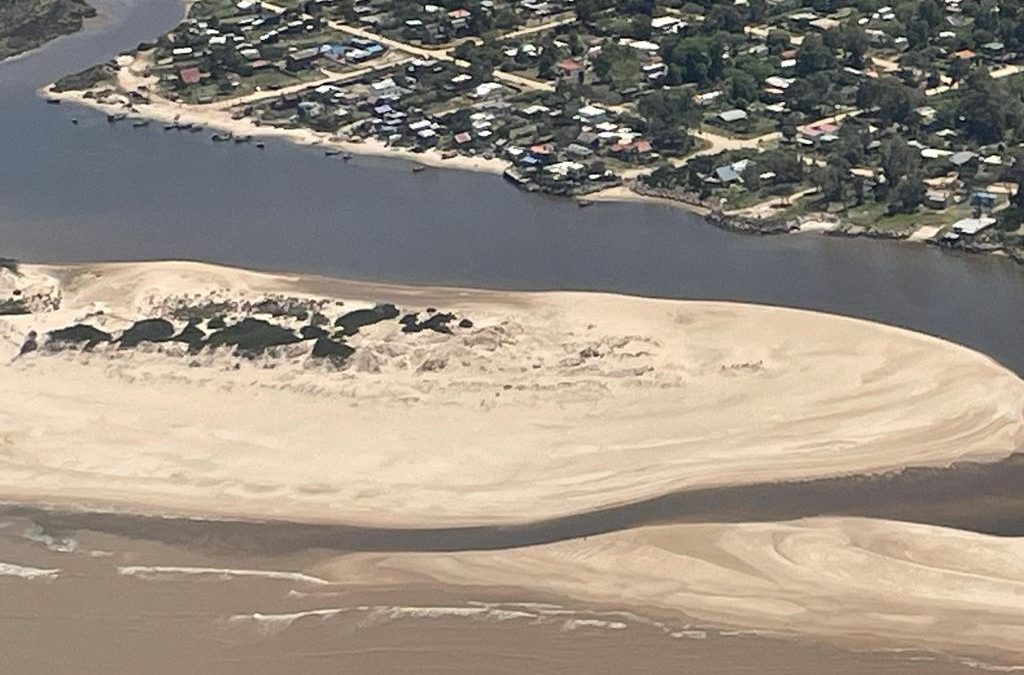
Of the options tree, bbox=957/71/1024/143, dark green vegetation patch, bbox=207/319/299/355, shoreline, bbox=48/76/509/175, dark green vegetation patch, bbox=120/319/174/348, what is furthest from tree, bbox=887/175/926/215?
dark green vegetation patch, bbox=120/319/174/348

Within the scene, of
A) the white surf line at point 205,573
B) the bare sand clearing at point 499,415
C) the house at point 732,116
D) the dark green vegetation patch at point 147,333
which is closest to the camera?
the white surf line at point 205,573

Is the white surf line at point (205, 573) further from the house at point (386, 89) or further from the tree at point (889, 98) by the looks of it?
the house at point (386, 89)

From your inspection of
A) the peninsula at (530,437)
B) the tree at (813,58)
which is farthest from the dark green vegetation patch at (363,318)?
the tree at (813,58)

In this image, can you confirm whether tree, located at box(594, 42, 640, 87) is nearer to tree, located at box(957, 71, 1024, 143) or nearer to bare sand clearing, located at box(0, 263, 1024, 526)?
tree, located at box(957, 71, 1024, 143)

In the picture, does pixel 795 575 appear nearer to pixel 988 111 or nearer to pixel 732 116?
pixel 988 111

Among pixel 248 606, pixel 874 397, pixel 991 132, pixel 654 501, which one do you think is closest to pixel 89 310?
pixel 248 606

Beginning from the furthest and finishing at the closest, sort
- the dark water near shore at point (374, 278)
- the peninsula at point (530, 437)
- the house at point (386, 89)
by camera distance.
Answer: the house at point (386, 89) → the peninsula at point (530, 437) → the dark water near shore at point (374, 278)
